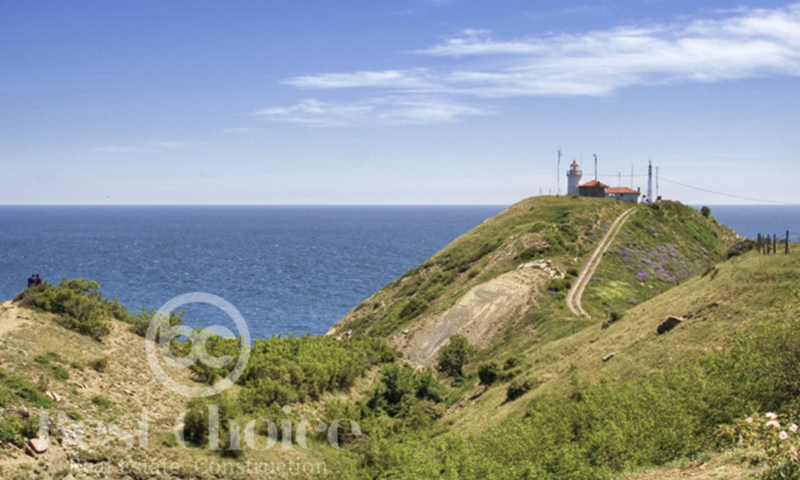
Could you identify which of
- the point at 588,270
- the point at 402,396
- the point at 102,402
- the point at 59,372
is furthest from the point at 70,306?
the point at 588,270

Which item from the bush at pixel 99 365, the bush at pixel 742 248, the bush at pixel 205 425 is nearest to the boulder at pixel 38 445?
the bush at pixel 205 425

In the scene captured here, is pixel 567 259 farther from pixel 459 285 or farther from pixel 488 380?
pixel 488 380

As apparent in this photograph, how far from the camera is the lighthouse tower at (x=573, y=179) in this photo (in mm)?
102625

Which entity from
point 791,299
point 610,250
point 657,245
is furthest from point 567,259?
point 791,299

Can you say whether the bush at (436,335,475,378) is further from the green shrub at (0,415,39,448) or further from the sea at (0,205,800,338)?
the green shrub at (0,415,39,448)

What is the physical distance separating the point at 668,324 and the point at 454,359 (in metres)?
17.7

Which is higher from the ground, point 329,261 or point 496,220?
point 496,220

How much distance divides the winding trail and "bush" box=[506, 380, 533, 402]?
18351 mm

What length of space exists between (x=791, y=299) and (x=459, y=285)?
40513 mm

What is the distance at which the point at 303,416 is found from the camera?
2958cm

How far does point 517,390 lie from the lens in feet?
110

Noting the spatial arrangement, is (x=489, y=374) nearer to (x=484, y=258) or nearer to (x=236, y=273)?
(x=484, y=258)

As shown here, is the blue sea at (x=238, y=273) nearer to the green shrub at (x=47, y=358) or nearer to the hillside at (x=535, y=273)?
the hillside at (x=535, y=273)

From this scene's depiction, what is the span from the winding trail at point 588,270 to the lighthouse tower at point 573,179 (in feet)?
55.6
